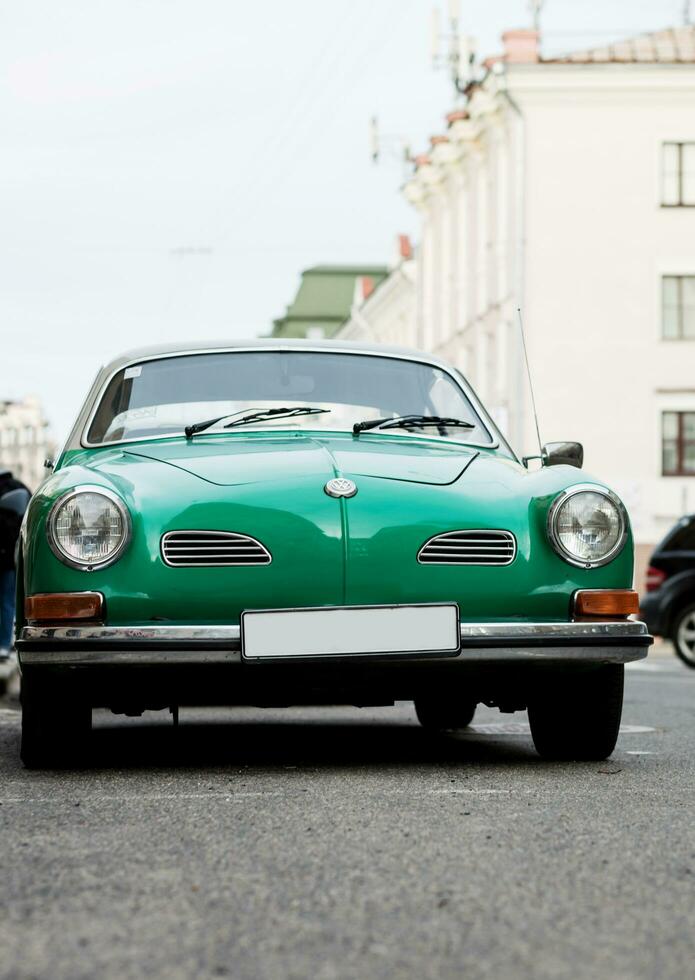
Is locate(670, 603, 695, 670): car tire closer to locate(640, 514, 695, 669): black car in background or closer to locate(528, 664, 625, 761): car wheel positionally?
locate(640, 514, 695, 669): black car in background

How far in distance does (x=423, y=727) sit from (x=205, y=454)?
269 centimetres

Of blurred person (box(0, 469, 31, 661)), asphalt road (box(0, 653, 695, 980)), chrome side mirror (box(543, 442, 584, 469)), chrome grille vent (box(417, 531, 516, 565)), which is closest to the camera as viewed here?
asphalt road (box(0, 653, 695, 980))

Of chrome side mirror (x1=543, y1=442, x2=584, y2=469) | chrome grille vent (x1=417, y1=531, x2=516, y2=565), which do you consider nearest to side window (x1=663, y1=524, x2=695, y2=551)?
chrome side mirror (x1=543, y1=442, x2=584, y2=469)

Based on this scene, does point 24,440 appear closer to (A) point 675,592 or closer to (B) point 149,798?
(A) point 675,592

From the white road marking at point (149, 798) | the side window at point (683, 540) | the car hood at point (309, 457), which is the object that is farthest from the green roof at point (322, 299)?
the white road marking at point (149, 798)

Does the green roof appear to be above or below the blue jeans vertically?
above

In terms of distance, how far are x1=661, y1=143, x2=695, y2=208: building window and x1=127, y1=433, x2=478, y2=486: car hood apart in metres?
32.5

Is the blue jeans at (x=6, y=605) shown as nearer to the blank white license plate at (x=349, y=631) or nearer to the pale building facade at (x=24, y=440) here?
the blank white license plate at (x=349, y=631)

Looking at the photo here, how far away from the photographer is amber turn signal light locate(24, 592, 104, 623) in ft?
18.1

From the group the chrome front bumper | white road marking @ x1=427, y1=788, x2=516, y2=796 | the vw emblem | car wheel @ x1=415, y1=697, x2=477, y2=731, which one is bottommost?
car wheel @ x1=415, y1=697, x2=477, y2=731

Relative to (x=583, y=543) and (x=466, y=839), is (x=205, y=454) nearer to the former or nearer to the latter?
(x=583, y=543)

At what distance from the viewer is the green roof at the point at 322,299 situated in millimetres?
75000

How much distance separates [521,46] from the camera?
38.0 m

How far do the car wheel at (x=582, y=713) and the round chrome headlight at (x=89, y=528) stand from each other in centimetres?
152
